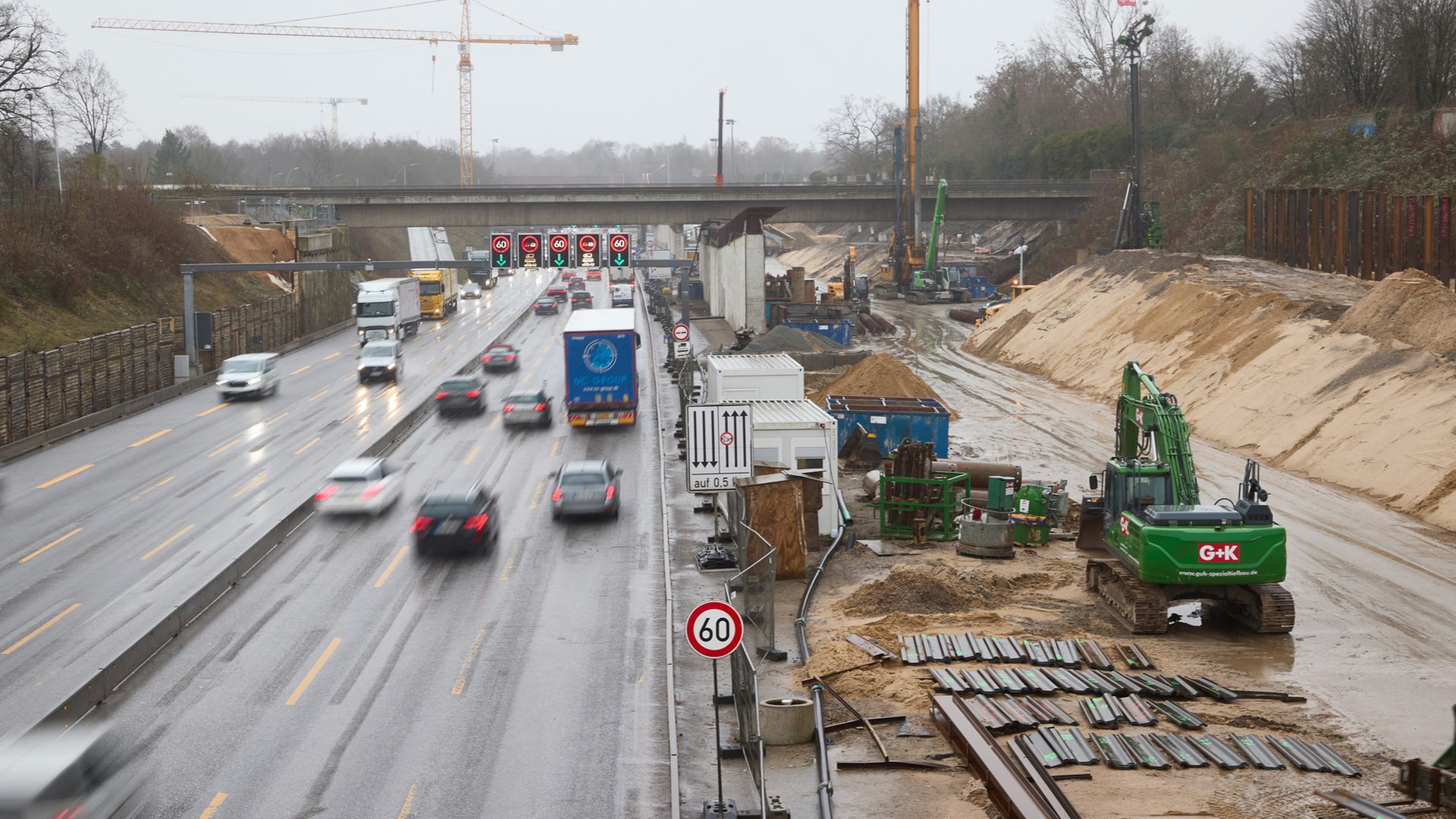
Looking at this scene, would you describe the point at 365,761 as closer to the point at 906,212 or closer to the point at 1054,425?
the point at 1054,425

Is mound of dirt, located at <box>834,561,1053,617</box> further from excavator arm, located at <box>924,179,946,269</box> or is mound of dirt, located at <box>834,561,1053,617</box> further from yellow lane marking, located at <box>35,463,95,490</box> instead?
excavator arm, located at <box>924,179,946,269</box>

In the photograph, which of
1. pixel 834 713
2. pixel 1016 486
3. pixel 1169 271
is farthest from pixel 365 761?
pixel 1169 271

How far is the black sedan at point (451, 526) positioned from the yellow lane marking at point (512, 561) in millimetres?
736

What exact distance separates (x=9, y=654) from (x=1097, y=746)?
59.5 ft

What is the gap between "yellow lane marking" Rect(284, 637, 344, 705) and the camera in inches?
768

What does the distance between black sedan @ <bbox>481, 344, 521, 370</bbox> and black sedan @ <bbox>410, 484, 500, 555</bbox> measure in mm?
32814

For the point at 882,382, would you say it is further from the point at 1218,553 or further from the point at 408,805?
the point at 408,805

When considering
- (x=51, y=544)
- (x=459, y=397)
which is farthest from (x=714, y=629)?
(x=459, y=397)

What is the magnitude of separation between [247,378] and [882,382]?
26882 millimetres

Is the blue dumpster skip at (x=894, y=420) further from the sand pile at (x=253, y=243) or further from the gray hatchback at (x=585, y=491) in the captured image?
the sand pile at (x=253, y=243)

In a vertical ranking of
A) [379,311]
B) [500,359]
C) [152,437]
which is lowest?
[152,437]

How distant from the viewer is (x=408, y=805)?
51.5ft

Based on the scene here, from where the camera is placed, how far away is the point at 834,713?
736 inches

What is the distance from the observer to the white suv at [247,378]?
52656 mm
